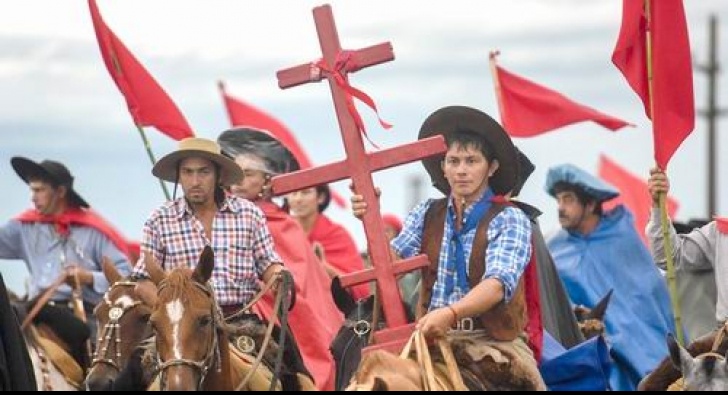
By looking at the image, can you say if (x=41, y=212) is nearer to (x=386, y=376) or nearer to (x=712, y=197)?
(x=386, y=376)

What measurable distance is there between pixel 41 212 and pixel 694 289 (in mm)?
5165

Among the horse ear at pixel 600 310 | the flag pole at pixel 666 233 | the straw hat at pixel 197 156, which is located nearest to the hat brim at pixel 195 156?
the straw hat at pixel 197 156

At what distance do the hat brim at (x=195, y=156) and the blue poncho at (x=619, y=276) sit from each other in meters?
5.58

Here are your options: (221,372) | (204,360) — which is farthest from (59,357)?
(204,360)

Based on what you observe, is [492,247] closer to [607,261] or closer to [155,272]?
[155,272]

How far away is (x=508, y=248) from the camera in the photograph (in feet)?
34.5

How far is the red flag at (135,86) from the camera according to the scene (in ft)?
48.3

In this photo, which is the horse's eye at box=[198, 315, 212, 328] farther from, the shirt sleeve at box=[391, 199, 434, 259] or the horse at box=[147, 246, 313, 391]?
the shirt sleeve at box=[391, 199, 434, 259]

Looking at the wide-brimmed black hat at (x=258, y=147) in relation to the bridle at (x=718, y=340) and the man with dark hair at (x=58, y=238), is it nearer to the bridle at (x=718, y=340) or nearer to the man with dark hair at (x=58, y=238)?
the man with dark hair at (x=58, y=238)

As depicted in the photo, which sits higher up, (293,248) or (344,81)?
(344,81)

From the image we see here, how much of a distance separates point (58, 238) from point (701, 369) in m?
7.19

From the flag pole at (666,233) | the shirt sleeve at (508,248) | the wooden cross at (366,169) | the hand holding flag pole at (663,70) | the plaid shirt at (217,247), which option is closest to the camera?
the shirt sleeve at (508,248)

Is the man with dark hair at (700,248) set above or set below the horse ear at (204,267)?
below

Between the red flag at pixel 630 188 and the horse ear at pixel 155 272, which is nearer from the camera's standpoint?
the horse ear at pixel 155 272
